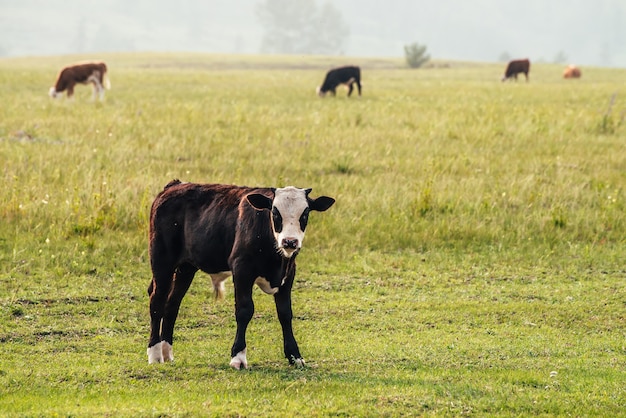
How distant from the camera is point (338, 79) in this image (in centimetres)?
3641

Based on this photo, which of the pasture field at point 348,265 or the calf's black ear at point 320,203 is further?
the calf's black ear at point 320,203

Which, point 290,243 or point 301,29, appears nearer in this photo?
point 290,243

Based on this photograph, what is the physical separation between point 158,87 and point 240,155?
18.4m

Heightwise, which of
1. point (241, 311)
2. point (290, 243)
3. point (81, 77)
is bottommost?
point (241, 311)

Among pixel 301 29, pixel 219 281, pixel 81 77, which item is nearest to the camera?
pixel 219 281

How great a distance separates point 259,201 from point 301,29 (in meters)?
190

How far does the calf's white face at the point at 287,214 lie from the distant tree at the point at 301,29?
7152 inches

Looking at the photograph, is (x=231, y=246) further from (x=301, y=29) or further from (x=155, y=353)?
(x=301, y=29)

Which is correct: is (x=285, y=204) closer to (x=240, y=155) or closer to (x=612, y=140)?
(x=240, y=155)

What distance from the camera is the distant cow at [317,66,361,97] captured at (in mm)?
36000

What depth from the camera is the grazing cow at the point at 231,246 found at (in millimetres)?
8117

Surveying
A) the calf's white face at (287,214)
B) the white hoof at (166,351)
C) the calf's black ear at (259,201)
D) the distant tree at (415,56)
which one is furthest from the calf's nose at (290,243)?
the distant tree at (415,56)

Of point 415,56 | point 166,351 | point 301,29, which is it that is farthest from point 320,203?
point 301,29

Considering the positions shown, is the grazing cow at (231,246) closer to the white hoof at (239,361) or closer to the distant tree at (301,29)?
the white hoof at (239,361)
